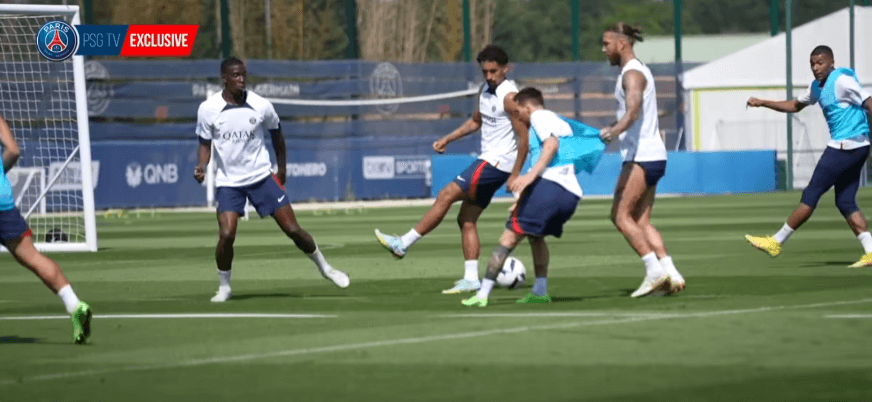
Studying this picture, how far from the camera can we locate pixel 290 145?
122 ft

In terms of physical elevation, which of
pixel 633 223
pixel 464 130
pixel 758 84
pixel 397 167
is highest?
pixel 464 130

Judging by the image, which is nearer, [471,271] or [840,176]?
[471,271]

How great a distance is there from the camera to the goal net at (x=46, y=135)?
18.8 m

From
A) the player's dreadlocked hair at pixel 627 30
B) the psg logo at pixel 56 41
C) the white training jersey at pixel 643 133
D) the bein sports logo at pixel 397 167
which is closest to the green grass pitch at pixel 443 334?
the white training jersey at pixel 643 133

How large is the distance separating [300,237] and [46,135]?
16958 millimetres

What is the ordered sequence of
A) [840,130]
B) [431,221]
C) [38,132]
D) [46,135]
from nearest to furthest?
1. [431,221]
2. [840,130]
3. [38,132]
4. [46,135]

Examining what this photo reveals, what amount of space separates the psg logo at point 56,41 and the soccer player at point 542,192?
10.0 m

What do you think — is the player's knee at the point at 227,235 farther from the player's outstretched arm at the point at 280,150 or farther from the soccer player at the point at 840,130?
the soccer player at the point at 840,130

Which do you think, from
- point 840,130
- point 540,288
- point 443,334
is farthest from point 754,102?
point 443,334

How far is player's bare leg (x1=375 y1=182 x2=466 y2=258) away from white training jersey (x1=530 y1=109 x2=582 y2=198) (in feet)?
5.17

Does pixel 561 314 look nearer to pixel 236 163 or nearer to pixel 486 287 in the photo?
pixel 486 287

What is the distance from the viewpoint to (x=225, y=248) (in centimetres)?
1207

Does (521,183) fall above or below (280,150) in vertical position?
below

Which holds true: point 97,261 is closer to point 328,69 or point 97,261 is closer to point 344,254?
point 344,254
